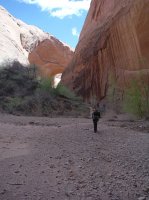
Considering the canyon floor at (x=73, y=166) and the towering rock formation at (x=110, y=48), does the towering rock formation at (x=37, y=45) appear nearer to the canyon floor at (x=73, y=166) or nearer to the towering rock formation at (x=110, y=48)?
the towering rock formation at (x=110, y=48)

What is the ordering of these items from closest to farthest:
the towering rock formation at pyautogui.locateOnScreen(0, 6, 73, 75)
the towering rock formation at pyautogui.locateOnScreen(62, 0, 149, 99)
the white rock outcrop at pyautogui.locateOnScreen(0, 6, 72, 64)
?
the towering rock formation at pyautogui.locateOnScreen(62, 0, 149, 99), the white rock outcrop at pyautogui.locateOnScreen(0, 6, 72, 64), the towering rock formation at pyautogui.locateOnScreen(0, 6, 73, 75)

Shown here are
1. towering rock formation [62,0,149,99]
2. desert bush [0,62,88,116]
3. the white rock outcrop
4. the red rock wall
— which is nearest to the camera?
desert bush [0,62,88,116]

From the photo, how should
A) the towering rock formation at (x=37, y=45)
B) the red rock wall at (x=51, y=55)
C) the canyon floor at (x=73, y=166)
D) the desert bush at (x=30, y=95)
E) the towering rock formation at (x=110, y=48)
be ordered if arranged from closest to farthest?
the canyon floor at (x=73, y=166)
the desert bush at (x=30, y=95)
the towering rock formation at (x=110, y=48)
the towering rock formation at (x=37, y=45)
the red rock wall at (x=51, y=55)

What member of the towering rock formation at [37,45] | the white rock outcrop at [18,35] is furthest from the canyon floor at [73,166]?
the towering rock formation at [37,45]

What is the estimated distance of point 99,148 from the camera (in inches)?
457

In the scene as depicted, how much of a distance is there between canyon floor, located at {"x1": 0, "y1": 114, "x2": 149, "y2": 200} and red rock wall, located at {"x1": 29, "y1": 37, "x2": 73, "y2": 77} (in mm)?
48649

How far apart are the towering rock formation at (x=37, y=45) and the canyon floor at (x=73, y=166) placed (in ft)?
135

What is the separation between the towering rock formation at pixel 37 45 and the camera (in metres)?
56.9

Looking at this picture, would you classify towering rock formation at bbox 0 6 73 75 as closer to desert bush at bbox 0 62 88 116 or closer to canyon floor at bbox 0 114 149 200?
desert bush at bbox 0 62 88 116

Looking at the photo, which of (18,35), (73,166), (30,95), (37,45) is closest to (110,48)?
(30,95)

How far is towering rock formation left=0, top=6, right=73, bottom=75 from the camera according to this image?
56.9m

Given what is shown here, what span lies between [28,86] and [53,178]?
75.8ft

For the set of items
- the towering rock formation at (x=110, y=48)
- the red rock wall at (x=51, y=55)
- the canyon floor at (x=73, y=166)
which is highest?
Answer: the red rock wall at (x=51, y=55)

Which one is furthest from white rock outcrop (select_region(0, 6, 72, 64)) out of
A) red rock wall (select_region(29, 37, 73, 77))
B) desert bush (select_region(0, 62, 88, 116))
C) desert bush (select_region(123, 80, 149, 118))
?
desert bush (select_region(123, 80, 149, 118))
